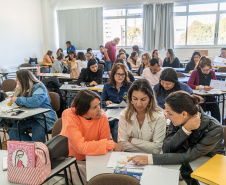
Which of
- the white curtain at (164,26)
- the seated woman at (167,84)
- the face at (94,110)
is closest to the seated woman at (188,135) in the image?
the face at (94,110)

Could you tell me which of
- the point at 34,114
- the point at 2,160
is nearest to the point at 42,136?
the point at 34,114

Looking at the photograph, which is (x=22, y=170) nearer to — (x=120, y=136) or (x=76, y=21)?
(x=120, y=136)

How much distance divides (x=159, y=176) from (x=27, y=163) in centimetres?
82

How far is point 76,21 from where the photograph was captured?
10.7m

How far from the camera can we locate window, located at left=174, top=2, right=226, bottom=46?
914cm

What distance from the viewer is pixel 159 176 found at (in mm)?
1360

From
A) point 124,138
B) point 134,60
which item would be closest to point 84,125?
point 124,138

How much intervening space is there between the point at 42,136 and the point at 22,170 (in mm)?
1555

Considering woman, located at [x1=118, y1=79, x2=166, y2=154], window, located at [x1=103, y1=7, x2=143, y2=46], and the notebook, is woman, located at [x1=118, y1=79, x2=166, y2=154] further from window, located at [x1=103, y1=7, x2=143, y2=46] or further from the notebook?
window, located at [x1=103, y1=7, x2=143, y2=46]

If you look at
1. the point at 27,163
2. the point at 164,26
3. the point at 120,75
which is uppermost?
the point at 164,26

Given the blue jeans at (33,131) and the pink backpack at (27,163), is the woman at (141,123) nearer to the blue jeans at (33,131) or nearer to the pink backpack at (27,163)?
the pink backpack at (27,163)

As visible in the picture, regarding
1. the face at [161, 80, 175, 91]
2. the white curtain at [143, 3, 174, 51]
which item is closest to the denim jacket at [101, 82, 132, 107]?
the face at [161, 80, 175, 91]

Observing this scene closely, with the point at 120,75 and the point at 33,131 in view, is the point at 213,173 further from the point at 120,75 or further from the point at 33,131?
the point at 33,131

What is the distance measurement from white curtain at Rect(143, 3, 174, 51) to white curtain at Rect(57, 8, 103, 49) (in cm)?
224
